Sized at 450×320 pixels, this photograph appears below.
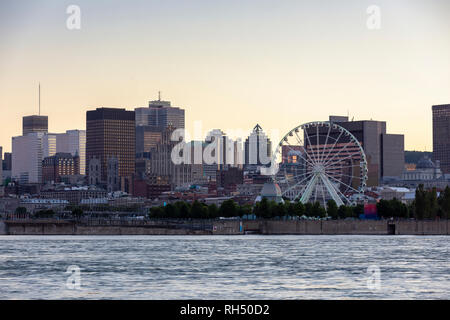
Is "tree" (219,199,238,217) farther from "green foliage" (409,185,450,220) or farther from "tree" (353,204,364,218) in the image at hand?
"green foliage" (409,185,450,220)

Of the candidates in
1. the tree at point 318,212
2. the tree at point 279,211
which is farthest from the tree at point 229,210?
the tree at point 318,212

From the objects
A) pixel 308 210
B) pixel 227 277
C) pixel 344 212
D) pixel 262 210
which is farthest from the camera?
pixel 344 212

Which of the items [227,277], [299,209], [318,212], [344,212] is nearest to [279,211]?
[299,209]

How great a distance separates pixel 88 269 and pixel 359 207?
132551mm

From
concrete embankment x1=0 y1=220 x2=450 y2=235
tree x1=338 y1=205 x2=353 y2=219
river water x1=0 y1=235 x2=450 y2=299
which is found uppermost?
tree x1=338 y1=205 x2=353 y2=219

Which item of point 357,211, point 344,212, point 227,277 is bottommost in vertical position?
point 227,277

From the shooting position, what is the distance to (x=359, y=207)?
19488 centimetres

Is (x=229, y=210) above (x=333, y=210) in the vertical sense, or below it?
below

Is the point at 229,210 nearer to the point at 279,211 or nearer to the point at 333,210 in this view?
the point at 279,211

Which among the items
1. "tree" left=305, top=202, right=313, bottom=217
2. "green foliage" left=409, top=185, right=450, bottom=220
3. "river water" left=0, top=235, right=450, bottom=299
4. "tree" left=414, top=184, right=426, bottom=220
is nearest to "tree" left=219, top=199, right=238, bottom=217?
"tree" left=305, top=202, right=313, bottom=217

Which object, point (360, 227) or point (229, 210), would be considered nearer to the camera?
point (360, 227)

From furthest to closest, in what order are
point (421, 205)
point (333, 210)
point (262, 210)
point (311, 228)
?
point (333, 210) → point (262, 210) → point (421, 205) → point (311, 228)
